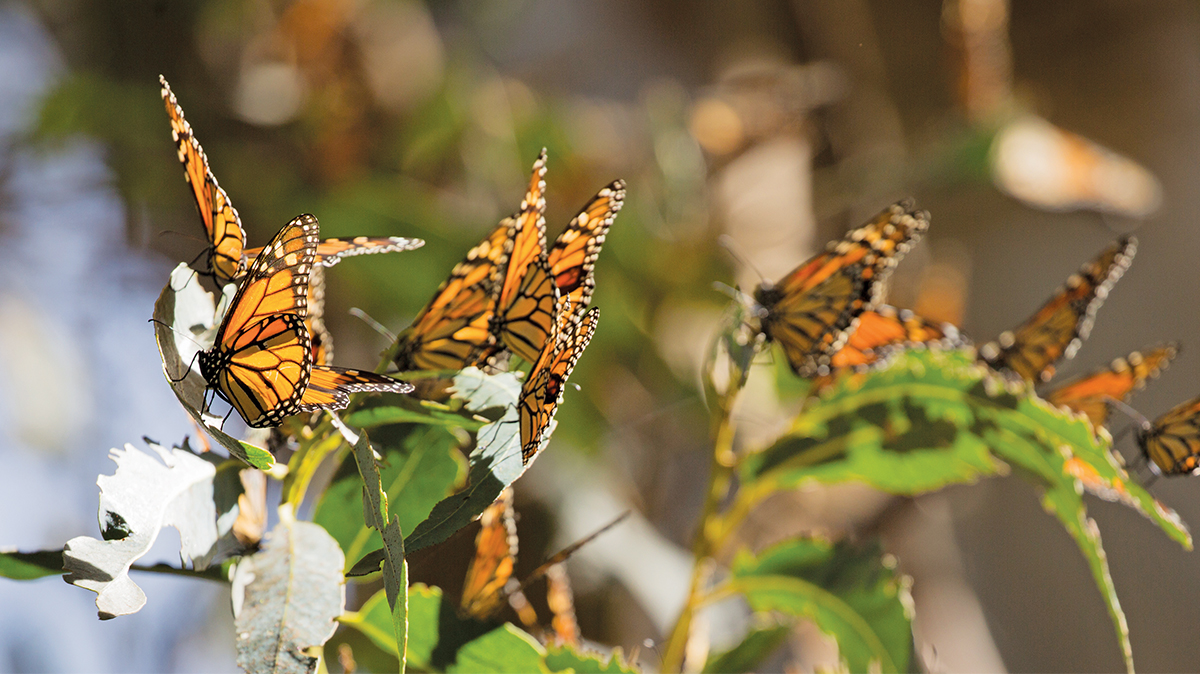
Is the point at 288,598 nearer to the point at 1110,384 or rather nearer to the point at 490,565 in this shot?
the point at 490,565

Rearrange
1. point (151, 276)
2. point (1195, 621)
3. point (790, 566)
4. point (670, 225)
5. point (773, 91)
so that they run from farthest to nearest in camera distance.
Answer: point (773, 91) < point (670, 225) < point (1195, 621) < point (151, 276) < point (790, 566)

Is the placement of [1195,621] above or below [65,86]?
below

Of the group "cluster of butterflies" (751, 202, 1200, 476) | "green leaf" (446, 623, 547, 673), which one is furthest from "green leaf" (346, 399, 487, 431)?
"cluster of butterflies" (751, 202, 1200, 476)

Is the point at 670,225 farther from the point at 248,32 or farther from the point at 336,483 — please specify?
the point at 336,483

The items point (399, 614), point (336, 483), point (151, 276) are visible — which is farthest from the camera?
point (151, 276)

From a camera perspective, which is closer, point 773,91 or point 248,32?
point 248,32

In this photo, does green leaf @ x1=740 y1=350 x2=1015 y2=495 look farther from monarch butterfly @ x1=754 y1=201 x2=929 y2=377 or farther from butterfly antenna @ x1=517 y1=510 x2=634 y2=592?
butterfly antenna @ x1=517 y1=510 x2=634 y2=592

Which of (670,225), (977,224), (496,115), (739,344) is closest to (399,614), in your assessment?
(739,344)
